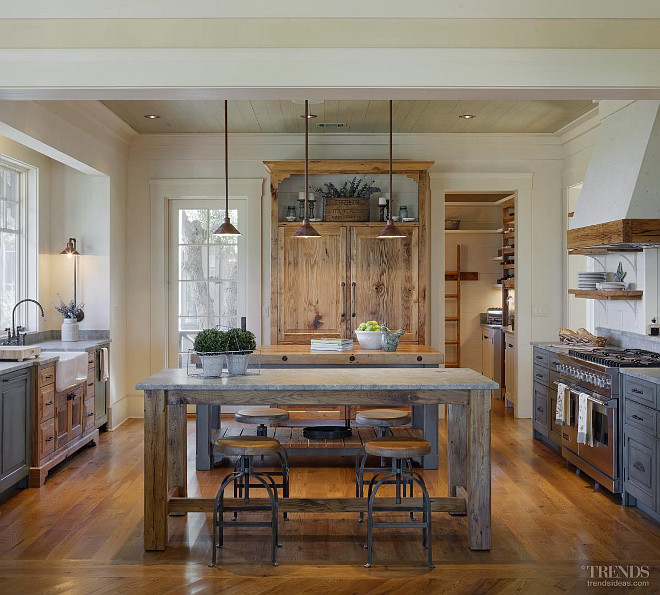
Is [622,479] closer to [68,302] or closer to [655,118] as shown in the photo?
[655,118]

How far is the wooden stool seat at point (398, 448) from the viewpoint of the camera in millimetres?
3781

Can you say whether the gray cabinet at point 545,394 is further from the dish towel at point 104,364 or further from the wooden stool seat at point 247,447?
the dish towel at point 104,364

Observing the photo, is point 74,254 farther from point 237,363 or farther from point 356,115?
point 237,363

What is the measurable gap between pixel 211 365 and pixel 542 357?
3402 millimetres

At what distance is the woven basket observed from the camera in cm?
745

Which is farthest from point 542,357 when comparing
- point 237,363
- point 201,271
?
point 201,271

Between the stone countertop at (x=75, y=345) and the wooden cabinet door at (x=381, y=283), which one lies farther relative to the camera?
the wooden cabinet door at (x=381, y=283)

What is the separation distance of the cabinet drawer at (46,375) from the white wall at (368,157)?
230 centimetres

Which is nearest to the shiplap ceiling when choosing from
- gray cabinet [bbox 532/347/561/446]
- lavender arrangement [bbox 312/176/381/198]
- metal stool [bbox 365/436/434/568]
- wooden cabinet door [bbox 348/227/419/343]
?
lavender arrangement [bbox 312/176/381/198]

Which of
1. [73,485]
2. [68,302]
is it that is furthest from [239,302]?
[73,485]

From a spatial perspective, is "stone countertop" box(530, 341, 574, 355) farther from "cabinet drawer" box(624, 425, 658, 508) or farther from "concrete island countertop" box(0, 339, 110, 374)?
"concrete island countertop" box(0, 339, 110, 374)

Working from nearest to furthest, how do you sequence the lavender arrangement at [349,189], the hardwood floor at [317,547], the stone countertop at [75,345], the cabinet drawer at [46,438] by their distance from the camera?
the hardwood floor at [317,547], the cabinet drawer at [46,438], the stone countertop at [75,345], the lavender arrangement at [349,189]

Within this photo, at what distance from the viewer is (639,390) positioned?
4.49 meters

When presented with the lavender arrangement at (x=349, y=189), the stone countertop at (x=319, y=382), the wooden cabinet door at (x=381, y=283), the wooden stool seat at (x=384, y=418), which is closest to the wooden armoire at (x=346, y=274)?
the wooden cabinet door at (x=381, y=283)
